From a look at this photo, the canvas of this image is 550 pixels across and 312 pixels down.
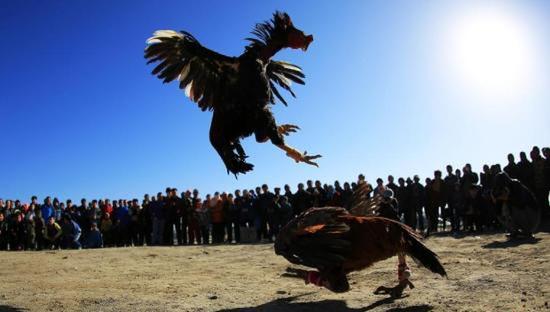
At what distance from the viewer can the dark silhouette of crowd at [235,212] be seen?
566 inches

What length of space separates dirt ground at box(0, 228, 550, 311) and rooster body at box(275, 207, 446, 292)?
53 cm

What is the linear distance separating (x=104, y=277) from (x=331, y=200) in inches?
352

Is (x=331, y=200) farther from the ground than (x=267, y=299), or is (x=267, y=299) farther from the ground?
(x=331, y=200)

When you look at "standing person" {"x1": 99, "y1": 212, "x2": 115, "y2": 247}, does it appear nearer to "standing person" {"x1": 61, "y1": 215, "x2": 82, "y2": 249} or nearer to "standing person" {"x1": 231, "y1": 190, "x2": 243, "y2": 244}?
"standing person" {"x1": 61, "y1": 215, "x2": 82, "y2": 249}

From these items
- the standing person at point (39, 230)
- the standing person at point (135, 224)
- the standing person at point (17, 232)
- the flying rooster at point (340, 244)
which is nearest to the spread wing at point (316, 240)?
the flying rooster at point (340, 244)

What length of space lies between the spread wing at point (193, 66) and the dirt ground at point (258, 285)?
102 inches

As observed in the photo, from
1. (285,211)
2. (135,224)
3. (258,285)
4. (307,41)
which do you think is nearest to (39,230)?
(135,224)

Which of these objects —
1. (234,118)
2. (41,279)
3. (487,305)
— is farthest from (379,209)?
(41,279)

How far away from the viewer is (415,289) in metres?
6.34

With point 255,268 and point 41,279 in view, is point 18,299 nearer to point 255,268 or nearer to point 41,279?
point 41,279

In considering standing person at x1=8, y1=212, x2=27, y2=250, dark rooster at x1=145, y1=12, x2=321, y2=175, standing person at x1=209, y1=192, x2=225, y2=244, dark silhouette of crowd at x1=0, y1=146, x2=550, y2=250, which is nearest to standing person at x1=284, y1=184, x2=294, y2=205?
dark silhouette of crowd at x1=0, y1=146, x2=550, y2=250

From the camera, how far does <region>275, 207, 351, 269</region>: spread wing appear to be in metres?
5.20

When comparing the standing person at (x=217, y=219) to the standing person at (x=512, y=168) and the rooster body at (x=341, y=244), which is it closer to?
the standing person at (x=512, y=168)

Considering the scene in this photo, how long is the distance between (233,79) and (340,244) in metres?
2.38
